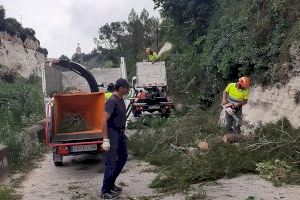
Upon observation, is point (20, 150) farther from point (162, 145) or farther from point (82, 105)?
point (162, 145)

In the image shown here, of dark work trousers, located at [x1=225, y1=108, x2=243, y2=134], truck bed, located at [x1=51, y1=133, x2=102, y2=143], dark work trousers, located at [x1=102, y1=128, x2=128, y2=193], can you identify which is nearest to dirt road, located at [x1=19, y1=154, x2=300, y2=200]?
dark work trousers, located at [x1=102, y1=128, x2=128, y2=193]

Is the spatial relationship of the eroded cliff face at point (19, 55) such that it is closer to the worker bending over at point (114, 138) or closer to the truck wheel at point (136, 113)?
the truck wheel at point (136, 113)

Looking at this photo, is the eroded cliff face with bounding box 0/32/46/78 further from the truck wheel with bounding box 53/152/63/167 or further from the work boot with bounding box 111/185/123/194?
the work boot with bounding box 111/185/123/194

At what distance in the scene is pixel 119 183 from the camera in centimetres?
923

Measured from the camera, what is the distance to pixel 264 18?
15703 millimetres

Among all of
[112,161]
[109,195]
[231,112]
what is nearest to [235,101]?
[231,112]

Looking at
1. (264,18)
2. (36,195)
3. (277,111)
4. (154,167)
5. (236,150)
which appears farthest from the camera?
(264,18)

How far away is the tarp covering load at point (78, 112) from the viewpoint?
1160cm

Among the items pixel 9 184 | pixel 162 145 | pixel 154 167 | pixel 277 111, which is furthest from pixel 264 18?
pixel 9 184

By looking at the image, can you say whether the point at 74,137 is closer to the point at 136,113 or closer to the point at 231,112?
the point at 231,112

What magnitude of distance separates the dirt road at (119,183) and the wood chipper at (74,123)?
0.51 metres

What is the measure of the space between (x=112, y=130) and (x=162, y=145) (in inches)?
142

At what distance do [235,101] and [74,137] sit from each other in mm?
3808

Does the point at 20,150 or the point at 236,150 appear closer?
the point at 236,150
